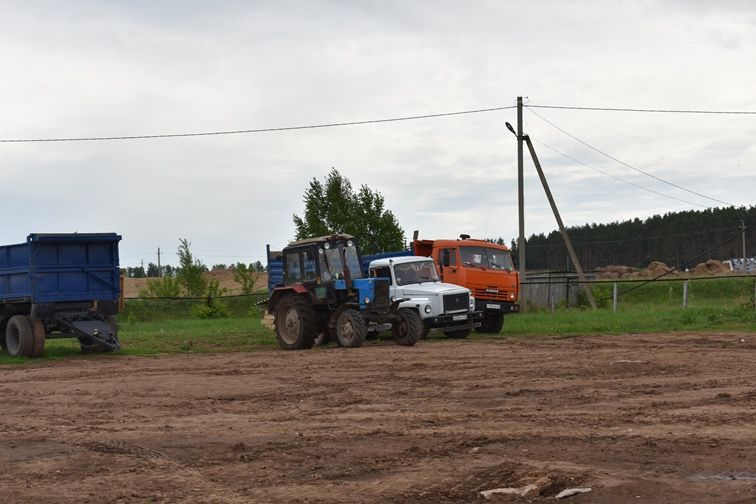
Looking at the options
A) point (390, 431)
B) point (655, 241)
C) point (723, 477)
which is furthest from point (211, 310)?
point (655, 241)

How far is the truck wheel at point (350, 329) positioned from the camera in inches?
895

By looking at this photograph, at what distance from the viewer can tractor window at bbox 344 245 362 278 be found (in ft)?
78.2

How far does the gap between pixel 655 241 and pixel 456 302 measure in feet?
256

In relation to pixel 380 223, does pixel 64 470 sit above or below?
below

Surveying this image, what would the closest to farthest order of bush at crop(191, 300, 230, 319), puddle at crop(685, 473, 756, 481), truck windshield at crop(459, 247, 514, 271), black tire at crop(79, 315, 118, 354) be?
puddle at crop(685, 473, 756, 481), black tire at crop(79, 315, 118, 354), truck windshield at crop(459, 247, 514, 271), bush at crop(191, 300, 230, 319)

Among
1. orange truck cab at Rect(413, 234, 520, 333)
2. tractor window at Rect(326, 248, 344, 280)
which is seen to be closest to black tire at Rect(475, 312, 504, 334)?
orange truck cab at Rect(413, 234, 520, 333)

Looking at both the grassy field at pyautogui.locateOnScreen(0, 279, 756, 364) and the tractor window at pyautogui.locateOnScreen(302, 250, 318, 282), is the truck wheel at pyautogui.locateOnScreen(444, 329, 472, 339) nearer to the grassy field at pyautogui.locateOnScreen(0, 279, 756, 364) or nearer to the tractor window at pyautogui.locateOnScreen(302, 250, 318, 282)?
the grassy field at pyautogui.locateOnScreen(0, 279, 756, 364)

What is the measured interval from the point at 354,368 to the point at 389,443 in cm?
799

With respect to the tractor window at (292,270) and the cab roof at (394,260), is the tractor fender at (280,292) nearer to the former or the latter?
the tractor window at (292,270)

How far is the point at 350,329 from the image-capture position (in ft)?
75.1

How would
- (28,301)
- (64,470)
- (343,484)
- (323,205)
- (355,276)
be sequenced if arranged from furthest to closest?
(323,205)
(355,276)
(28,301)
(64,470)
(343,484)

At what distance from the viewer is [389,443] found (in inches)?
372

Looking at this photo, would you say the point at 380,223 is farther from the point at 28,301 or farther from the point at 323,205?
the point at 28,301

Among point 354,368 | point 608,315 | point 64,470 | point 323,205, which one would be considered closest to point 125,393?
point 354,368
